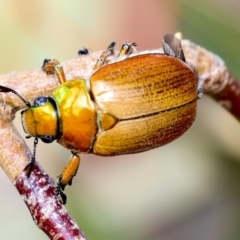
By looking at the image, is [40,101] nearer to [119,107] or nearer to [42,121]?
[42,121]

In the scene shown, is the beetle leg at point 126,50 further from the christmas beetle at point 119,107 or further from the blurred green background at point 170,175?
the blurred green background at point 170,175

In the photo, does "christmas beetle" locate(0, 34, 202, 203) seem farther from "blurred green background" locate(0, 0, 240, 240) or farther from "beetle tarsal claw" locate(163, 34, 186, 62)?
"blurred green background" locate(0, 0, 240, 240)

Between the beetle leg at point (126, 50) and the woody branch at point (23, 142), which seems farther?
the beetle leg at point (126, 50)

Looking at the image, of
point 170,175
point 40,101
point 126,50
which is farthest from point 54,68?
point 170,175

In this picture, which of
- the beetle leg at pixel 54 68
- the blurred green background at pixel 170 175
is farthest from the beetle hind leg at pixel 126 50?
the blurred green background at pixel 170 175

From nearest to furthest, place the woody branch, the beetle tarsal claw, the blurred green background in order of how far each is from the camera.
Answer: the woody branch < the beetle tarsal claw < the blurred green background

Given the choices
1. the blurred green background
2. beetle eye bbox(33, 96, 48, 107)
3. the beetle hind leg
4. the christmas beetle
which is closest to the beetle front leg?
the christmas beetle
